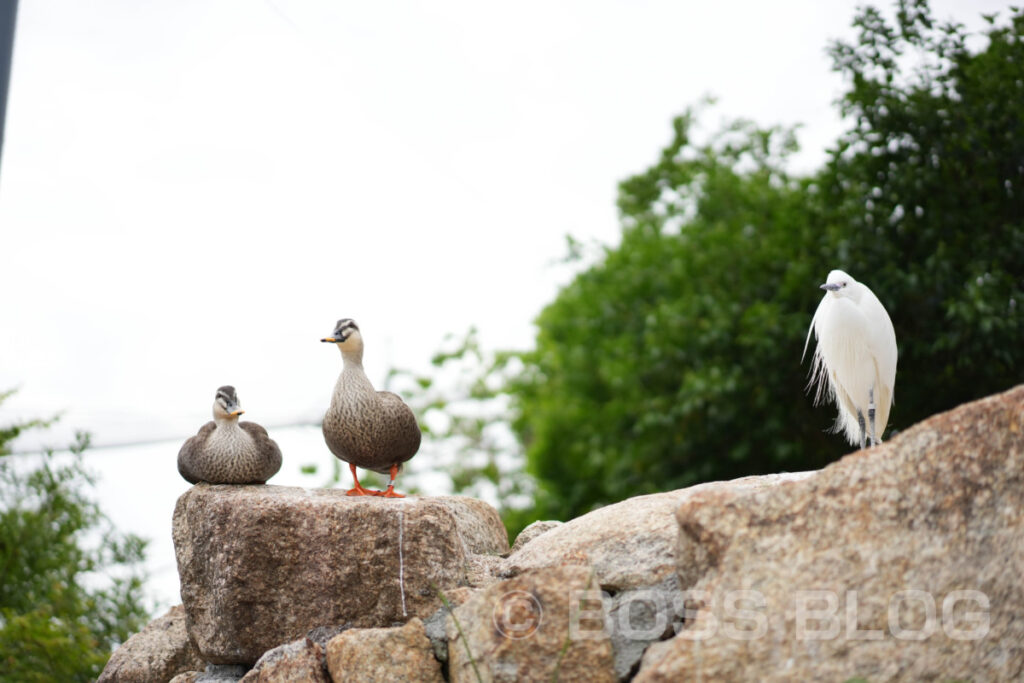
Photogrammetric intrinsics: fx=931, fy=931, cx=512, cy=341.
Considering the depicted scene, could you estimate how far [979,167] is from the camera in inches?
308

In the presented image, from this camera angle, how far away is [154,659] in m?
4.92

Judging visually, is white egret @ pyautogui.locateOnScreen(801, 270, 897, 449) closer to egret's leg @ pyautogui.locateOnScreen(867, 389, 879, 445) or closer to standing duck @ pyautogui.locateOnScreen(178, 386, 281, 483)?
egret's leg @ pyautogui.locateOnScreen(867, 389, 879, 445)

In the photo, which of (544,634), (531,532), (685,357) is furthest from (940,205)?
(544,634)

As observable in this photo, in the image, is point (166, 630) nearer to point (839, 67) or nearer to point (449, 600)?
point (449, 600)

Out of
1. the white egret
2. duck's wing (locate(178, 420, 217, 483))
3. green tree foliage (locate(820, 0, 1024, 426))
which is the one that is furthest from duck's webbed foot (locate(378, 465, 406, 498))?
green tree foliage (locate(820, 0, 1024, 426))

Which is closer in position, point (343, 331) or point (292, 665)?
point (292, 665)

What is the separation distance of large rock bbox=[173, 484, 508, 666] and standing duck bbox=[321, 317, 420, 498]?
29cm

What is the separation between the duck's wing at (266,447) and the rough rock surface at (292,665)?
102 cm

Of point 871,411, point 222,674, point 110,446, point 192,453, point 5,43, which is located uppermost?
point 5,43

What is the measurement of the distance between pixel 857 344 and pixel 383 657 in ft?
8.69

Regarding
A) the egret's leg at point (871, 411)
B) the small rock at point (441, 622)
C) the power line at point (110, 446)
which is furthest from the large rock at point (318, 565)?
the power line at point (110, 446)

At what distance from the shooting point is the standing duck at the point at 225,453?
15.3 feet

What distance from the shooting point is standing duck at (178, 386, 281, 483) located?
465 cm

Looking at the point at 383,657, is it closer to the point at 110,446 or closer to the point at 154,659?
the point at 154,659
